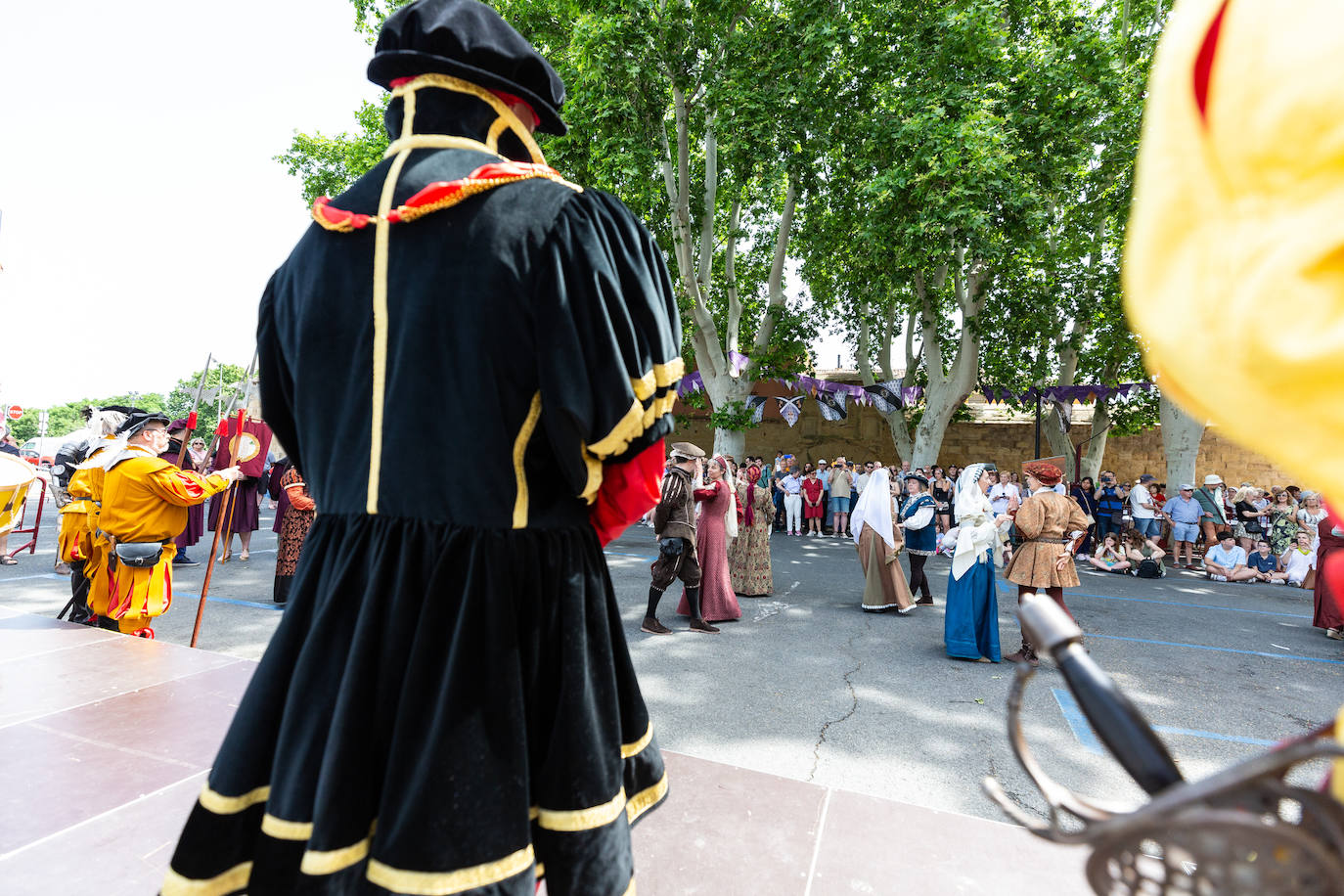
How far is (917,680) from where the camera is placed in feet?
17.6

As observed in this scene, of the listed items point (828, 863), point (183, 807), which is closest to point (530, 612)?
point (828, 863)

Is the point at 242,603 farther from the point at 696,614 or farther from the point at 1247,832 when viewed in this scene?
the point at 1247,832

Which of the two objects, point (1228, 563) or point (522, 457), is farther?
point (1228, 563)

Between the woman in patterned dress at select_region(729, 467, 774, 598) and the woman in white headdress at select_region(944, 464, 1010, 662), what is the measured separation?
2857mm

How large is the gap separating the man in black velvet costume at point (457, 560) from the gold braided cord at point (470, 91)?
0.04 m

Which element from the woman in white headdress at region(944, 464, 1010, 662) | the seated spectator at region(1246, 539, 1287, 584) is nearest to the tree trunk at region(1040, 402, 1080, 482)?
the seated spectator at region(1246, 539, 1287, 584)

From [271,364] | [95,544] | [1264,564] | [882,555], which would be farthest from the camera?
[1264,564]

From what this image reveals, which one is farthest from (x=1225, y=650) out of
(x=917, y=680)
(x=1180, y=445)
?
(x=1180, y=445)

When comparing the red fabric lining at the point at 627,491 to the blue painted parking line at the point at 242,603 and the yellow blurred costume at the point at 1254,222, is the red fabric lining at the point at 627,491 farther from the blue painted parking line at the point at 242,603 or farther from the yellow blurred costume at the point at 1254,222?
the blue painted parking line at the point at 242,603

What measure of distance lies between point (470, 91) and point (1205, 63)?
1208 mm

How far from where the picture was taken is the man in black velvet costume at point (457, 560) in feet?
3.68

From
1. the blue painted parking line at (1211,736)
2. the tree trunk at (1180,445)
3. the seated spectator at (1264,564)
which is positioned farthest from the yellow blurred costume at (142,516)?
the tree trunk at (1180,445)

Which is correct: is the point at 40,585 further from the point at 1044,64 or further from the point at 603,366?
the point at 1044,64

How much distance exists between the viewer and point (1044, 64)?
11.2m
